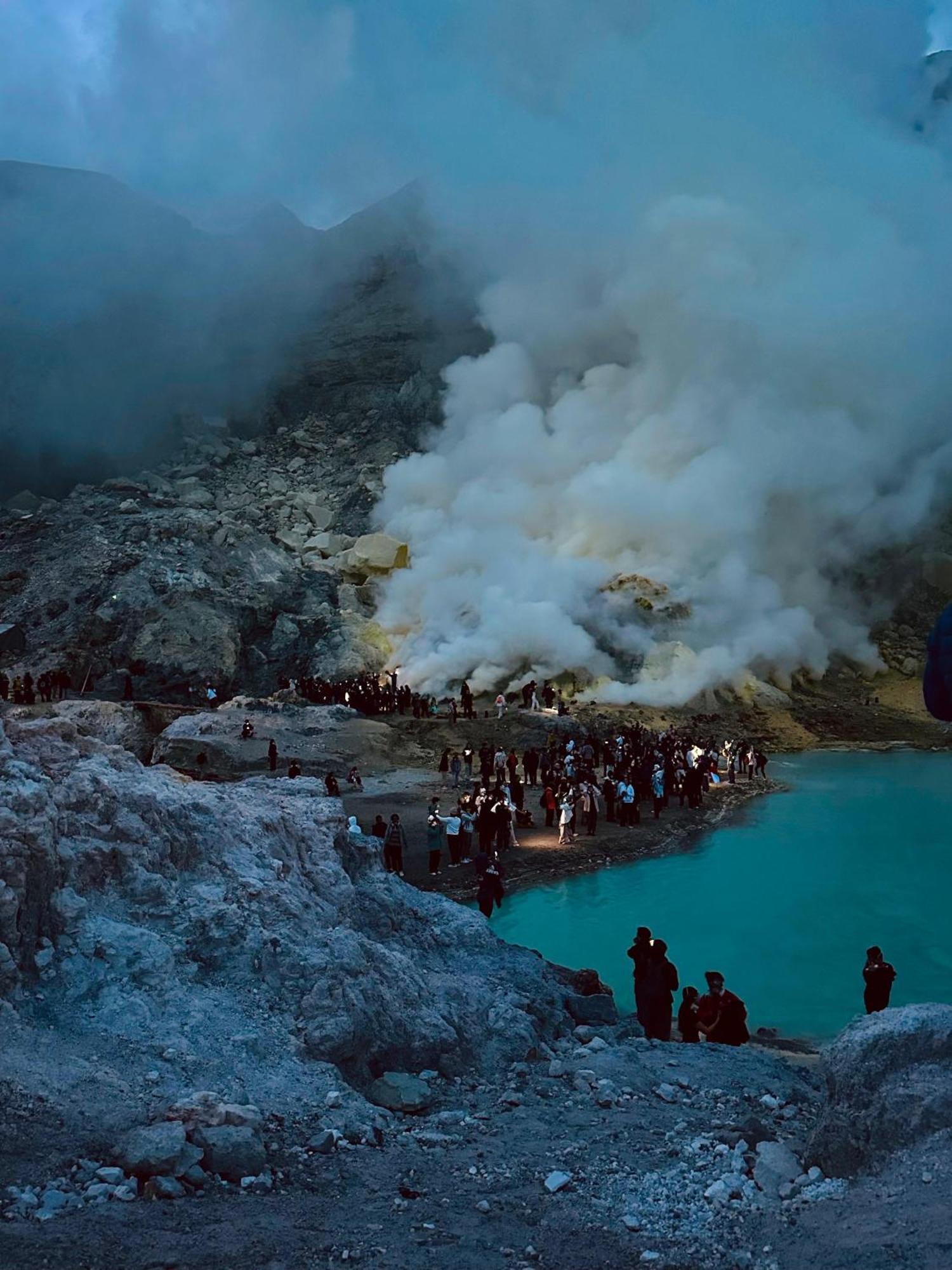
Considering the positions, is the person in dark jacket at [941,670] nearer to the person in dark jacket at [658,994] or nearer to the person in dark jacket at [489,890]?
the person in dark jacket at [658,994]

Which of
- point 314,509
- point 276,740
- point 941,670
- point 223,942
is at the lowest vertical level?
point 223,942

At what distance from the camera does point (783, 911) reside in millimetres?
17219

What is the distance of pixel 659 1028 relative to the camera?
9211 millimetres

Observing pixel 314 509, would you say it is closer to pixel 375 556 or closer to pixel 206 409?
pixel 375 556

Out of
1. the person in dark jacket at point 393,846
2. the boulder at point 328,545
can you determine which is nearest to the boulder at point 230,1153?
the person in dark jacket at point 393,846

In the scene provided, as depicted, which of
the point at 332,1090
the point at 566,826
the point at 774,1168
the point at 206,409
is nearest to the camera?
the point at 774,1168

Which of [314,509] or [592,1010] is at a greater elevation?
[314,509]

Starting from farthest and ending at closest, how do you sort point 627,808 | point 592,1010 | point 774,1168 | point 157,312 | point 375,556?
point 157,312 → point 375,556 → point 627,808 → point 592,1010 → point 774,1168

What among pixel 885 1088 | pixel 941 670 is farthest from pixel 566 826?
pixel 885 1088

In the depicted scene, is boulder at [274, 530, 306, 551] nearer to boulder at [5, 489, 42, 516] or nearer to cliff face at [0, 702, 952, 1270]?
boulder at [5, 489, 42, 516]

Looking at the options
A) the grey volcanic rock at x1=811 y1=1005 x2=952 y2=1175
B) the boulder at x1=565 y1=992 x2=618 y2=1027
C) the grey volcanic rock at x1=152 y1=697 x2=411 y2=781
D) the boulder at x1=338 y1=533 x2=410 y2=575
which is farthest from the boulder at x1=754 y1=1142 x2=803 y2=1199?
the boulder at x1=338 y1=533 x2=410 y2=575

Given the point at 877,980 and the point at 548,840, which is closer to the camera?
the point at 877,980

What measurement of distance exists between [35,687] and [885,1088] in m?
34.3

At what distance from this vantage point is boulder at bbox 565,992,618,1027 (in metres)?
9.43
